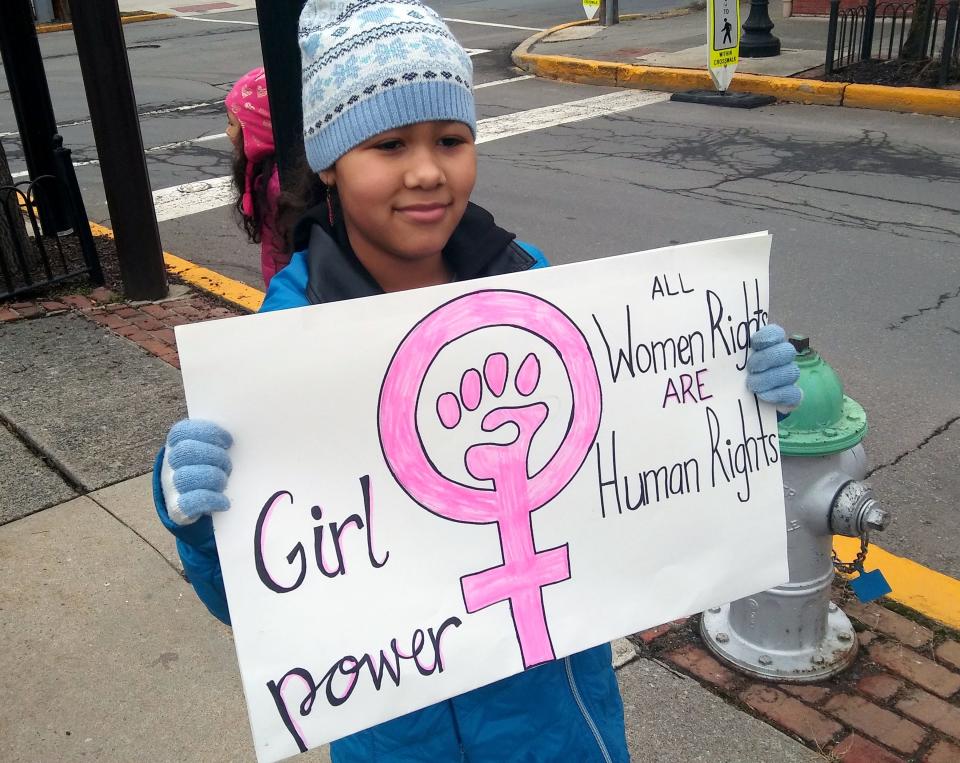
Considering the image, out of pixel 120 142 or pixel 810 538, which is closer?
pixel 810 538

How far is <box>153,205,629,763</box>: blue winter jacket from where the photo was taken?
1.64 meters

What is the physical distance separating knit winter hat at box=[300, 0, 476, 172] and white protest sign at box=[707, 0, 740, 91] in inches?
374

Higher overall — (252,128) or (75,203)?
(252,128)

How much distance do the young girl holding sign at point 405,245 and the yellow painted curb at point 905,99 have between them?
30.7 feet

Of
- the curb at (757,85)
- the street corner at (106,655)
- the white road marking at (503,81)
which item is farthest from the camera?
the white road marking at (503,81)

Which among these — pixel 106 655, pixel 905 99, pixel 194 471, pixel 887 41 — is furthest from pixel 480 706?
pixel 887 41

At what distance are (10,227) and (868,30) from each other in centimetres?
960

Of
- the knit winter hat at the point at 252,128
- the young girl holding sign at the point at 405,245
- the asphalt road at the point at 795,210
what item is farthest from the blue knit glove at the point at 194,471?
the asphalt road at the point at 795,210

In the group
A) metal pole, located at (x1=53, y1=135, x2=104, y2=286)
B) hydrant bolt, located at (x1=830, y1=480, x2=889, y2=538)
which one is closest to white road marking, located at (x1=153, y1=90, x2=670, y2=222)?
metal pole, located at (x1=53, y1=135, x2=104, y2=286)

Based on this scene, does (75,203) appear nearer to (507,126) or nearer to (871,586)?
(871,586)

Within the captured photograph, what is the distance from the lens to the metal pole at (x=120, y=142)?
5410 millimetres

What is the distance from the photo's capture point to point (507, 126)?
406 inches

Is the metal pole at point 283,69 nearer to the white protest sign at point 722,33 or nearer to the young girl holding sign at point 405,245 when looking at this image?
the young girl holding sign at point 405,245

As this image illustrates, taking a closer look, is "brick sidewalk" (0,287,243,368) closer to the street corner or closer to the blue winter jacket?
the street corner
